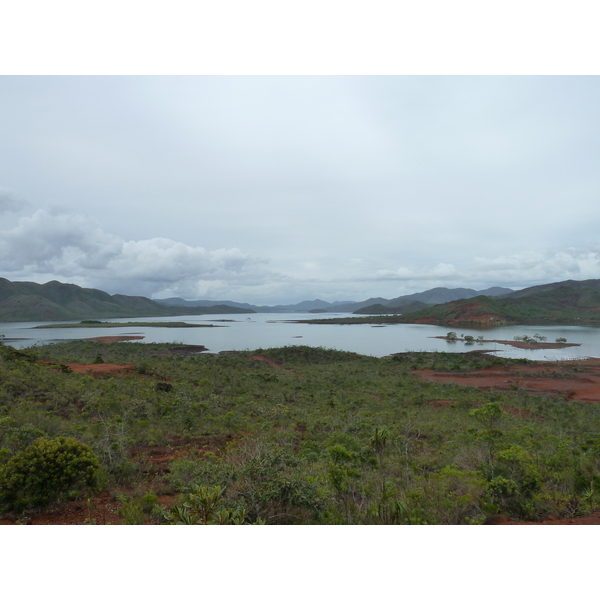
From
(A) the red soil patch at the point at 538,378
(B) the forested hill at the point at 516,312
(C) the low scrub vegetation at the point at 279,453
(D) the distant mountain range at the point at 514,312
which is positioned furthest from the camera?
(B) the forested hill at the point at 516,312

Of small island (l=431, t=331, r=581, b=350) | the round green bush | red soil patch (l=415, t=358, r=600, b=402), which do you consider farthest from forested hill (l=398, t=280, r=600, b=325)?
the round green bush

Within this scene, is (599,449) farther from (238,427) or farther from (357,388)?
(357,388)

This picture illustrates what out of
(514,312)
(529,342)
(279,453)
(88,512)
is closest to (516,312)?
(514,312)

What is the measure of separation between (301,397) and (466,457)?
1106 centimetres

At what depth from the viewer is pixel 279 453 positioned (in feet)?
18.4

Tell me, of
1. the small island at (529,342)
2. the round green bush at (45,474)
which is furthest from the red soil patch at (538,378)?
the round green bush at (45,474)

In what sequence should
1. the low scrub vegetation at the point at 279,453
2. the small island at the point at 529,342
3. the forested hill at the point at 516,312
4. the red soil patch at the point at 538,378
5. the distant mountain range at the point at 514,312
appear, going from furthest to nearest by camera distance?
the forested hill at the point at 516,312 → the distant mountain range at the point at 514,312 → the small island at the point at 529,342 → the red soil patch at the point at 538,378 → the low scrub vegetation at the point at 279,453

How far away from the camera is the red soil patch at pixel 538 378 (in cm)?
2223

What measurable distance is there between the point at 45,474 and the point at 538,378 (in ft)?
108

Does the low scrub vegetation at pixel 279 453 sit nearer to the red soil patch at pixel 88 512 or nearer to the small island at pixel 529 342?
the red soil patch at pixel 88 512

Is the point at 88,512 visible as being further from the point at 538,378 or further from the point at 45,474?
the point at 538,378

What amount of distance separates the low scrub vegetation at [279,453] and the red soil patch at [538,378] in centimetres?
476

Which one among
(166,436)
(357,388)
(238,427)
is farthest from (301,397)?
(166,436)

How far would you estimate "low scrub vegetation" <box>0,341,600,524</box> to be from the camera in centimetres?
464
